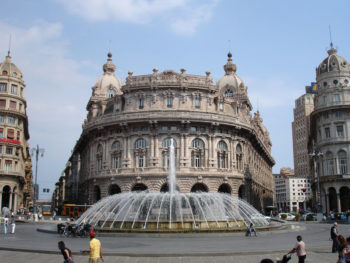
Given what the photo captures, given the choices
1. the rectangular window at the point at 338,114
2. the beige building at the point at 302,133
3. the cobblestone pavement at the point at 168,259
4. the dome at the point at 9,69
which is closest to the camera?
the cobblestone pavement at the point at 168,259

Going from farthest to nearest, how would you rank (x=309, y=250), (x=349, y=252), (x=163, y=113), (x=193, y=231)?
(x=163, y=113)
(x=193, y=231)
(x=309, y=250)
(x=349, y=252)

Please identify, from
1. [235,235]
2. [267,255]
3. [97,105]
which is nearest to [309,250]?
[267,255]

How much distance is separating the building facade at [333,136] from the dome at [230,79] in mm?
19617

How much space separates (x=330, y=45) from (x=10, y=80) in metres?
52.9

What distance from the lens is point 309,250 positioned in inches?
659

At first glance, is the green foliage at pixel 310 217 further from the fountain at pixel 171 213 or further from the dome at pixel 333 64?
the dome at pixel 333 64

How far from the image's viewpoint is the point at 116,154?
52281mm

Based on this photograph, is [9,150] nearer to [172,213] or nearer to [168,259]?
[172,213]

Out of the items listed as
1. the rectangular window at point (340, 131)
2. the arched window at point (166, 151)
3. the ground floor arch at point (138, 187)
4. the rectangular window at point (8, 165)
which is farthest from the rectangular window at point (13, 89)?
the rectangular window at point (340, 131)

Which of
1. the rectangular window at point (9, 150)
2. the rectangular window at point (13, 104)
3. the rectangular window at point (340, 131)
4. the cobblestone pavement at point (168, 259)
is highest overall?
the rectangular window at point (13, 104)

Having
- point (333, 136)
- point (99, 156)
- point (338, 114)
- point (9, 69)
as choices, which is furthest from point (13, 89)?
point (338, 114)

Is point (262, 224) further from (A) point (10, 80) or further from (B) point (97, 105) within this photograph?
(A) point (10, 80)

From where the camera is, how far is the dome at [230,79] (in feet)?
248

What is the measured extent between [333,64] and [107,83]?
39395mm
